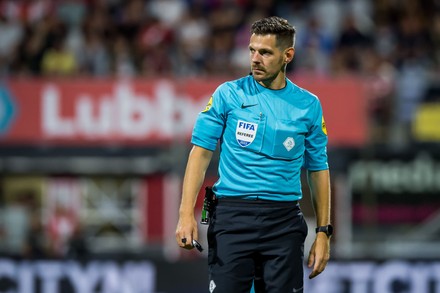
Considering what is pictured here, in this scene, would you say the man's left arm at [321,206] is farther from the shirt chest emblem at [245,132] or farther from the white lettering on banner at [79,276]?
the white lettering on banner at [79,276]

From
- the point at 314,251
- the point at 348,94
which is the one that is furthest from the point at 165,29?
the point at 314,251

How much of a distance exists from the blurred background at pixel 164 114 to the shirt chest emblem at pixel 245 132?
716 centimetres

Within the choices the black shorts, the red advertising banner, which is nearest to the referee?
the black shorts

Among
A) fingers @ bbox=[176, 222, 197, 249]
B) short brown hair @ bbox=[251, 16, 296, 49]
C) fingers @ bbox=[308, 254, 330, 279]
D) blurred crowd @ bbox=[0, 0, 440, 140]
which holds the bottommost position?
fingers @ bbox=[308, 254, 330, 279]

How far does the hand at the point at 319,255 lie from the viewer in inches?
233

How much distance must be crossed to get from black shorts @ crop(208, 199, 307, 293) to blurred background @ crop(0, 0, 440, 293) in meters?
7.04

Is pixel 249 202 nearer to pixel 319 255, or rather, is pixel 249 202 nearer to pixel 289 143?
pixel 289 143

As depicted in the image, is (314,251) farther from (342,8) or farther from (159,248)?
(342,8)

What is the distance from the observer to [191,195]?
5.66 meters

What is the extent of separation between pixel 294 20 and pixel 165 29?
6.12ft

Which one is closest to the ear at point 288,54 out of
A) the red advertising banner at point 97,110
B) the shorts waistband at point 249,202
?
the shorts waistband at point 249,202

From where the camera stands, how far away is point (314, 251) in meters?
5.99

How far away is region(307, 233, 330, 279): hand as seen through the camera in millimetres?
5930

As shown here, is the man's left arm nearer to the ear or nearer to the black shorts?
the black shorts
